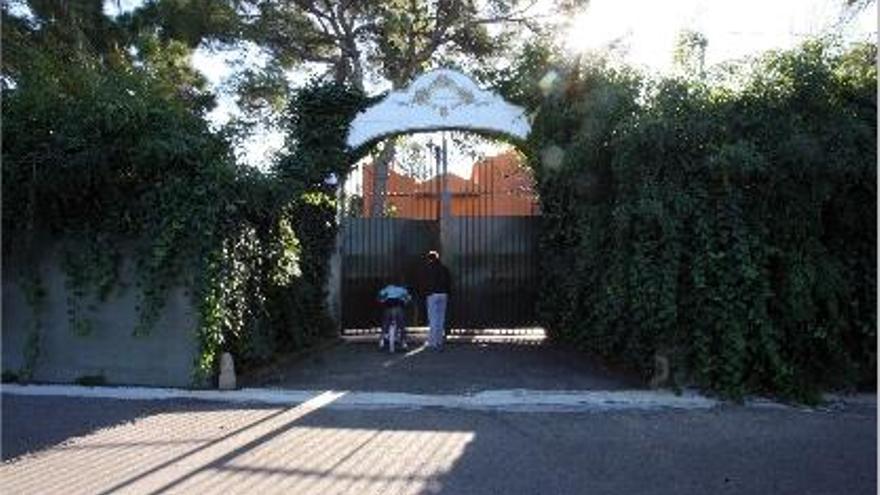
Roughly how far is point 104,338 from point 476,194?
Answer: 1066cm

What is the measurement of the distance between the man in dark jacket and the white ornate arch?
2110mm

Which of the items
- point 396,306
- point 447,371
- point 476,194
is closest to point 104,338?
point 447,371

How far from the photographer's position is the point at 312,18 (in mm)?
28750

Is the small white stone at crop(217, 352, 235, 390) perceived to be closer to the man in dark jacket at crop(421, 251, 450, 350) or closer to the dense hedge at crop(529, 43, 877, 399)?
the dense hedge at crop(529, 43, 877, 399)

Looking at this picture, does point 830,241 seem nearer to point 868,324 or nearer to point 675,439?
point 868,324

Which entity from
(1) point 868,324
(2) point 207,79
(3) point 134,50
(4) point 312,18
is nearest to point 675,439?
(1) point 868,324

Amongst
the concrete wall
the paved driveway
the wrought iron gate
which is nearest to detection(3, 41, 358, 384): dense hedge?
the concrete wall

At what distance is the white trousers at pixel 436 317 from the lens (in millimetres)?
16608

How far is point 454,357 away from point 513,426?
18.4 ft

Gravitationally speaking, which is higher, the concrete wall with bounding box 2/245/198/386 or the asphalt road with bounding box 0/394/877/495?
the concrete wall with bounding box 2/245/198/386

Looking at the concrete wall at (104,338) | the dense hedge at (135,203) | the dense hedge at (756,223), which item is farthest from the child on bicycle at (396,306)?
the dense hedge at (756,223)

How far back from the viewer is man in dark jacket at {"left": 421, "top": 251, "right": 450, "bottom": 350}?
16.6m

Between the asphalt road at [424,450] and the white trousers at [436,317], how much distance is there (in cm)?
605

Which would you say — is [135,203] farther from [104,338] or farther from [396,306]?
[396,306]
